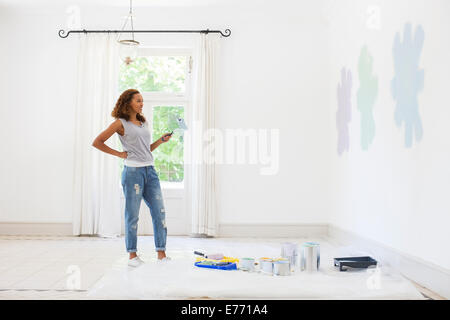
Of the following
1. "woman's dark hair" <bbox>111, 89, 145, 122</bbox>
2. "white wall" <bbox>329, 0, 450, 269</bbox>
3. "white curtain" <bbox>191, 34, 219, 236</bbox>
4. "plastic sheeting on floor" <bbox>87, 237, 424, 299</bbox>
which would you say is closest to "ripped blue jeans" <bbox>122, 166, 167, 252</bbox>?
"plastic sheeting on floor" <bbox>87, 237, 424, 299</bbox>

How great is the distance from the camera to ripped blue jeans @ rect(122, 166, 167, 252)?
334cm

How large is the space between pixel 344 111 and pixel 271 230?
154cm

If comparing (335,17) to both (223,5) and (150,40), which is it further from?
(150,40)

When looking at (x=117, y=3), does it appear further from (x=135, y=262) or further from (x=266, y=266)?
(x=266, y=266)

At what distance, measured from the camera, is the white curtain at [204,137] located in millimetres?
5035

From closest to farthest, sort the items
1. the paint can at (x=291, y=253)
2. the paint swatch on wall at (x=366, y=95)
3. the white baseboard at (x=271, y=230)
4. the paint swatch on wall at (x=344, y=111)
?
the paint can at (x=291, y=253), the paint swatch on wall at (x=366, y=95), the paint swatch on wall at (x=344, y=111), the white baseboard at (x=271, y=230)

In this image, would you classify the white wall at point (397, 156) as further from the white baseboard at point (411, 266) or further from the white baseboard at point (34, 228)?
the white baseboard at point (34, 228)

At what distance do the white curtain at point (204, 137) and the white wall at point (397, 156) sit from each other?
1.35 m

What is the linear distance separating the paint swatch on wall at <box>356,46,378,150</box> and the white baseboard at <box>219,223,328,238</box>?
1410 millimetres

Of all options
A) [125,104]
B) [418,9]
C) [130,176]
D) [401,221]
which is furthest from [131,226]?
[418,9]

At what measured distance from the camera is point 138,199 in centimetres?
336

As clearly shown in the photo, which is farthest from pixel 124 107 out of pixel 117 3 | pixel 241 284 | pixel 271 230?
pixel 271 230

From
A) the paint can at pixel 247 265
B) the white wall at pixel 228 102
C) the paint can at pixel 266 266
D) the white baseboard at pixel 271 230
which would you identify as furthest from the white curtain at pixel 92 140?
the paint can at pixel 266 266
